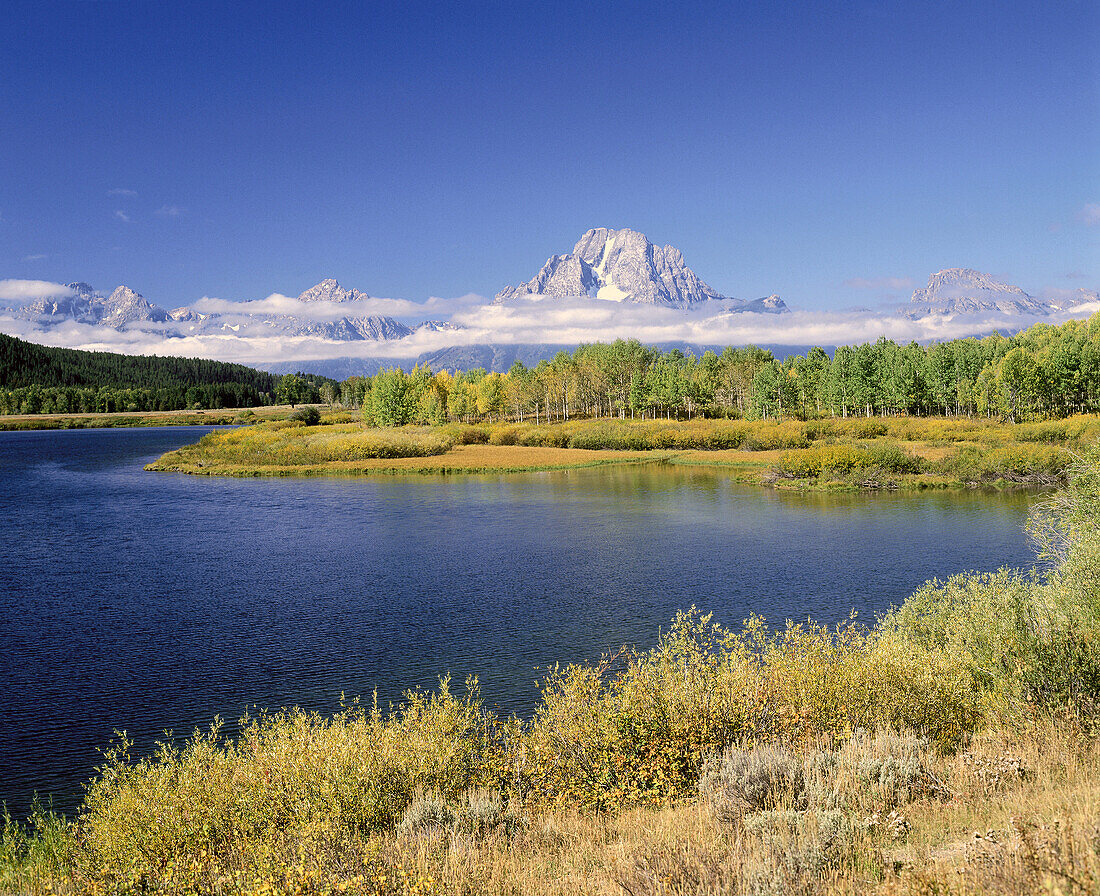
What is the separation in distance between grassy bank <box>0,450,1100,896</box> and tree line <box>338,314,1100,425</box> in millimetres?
101558

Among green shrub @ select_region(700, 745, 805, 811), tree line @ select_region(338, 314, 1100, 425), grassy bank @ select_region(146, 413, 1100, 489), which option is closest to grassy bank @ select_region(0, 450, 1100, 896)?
green shrub @ select_region(700, 745, 805, 811)

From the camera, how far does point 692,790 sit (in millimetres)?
10977

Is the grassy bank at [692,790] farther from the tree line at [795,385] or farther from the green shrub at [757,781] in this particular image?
the tree line at [795,385]

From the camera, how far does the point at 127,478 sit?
2911 inches

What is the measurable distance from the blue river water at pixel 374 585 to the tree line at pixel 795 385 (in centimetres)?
6275

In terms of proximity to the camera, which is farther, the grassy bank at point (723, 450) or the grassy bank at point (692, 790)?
the grassy bank at point (723, 450)

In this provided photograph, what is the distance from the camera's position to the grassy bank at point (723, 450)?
5947 cm

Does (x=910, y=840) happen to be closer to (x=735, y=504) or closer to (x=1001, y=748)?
(x=1001, y=748)

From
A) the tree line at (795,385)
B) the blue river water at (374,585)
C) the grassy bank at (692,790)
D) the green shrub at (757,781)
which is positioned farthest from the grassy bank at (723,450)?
the green shrub at (757,781)

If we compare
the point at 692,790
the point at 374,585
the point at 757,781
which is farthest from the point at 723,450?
the point at 757,781

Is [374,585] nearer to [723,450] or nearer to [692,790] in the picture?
[692,790]

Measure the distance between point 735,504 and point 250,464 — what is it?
197ft

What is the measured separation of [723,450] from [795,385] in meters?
Answer: 39.3

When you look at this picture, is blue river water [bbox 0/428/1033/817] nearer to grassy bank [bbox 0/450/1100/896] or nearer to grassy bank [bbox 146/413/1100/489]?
grassy bank [bbox 0/450/1100/896]
